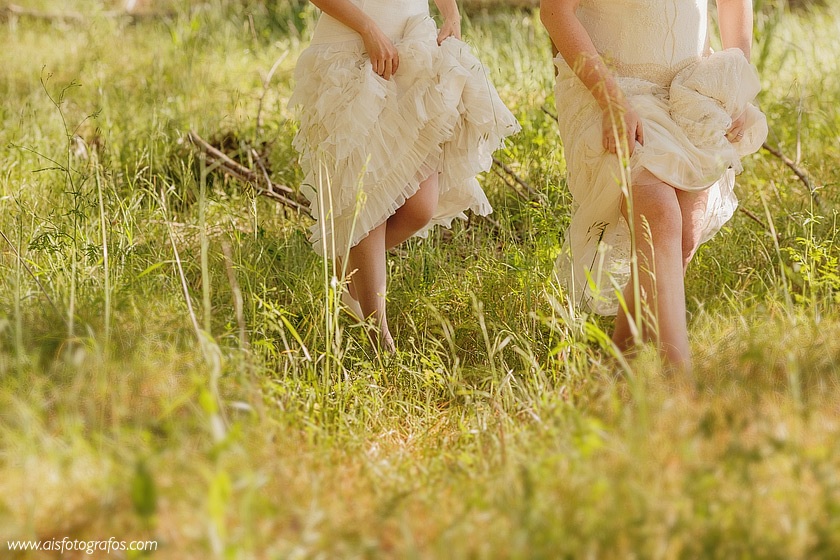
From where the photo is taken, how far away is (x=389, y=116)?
2805 millimetres

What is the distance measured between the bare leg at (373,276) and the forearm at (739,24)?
1.41m

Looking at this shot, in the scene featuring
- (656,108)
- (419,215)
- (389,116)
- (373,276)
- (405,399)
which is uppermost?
(656,108)

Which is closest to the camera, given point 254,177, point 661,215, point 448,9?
point 661,215

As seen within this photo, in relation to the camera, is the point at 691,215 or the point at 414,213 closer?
the point at 691,215

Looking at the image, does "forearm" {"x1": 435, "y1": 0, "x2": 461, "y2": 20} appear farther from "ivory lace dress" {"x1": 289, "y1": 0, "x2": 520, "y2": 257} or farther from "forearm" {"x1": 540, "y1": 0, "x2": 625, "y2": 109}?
"forearm" {"x1": 540, "y1": 0, "x2": 625, "y2": 109}

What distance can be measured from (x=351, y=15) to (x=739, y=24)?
4.44ft

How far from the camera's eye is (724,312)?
301 cm

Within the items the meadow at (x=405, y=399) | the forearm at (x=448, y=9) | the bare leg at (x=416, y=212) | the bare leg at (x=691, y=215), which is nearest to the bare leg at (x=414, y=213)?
the bare leg at (x=416, y=212)

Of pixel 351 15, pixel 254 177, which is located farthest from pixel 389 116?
pixel 254 177

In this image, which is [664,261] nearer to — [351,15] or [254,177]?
[351,15]

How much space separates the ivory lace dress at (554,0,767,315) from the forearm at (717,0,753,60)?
0.13m

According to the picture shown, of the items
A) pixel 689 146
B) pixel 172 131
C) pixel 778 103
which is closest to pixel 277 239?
pixel 172 131

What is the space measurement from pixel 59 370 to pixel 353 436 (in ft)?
2.56

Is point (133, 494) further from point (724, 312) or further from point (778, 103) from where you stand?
point (778, 103)
